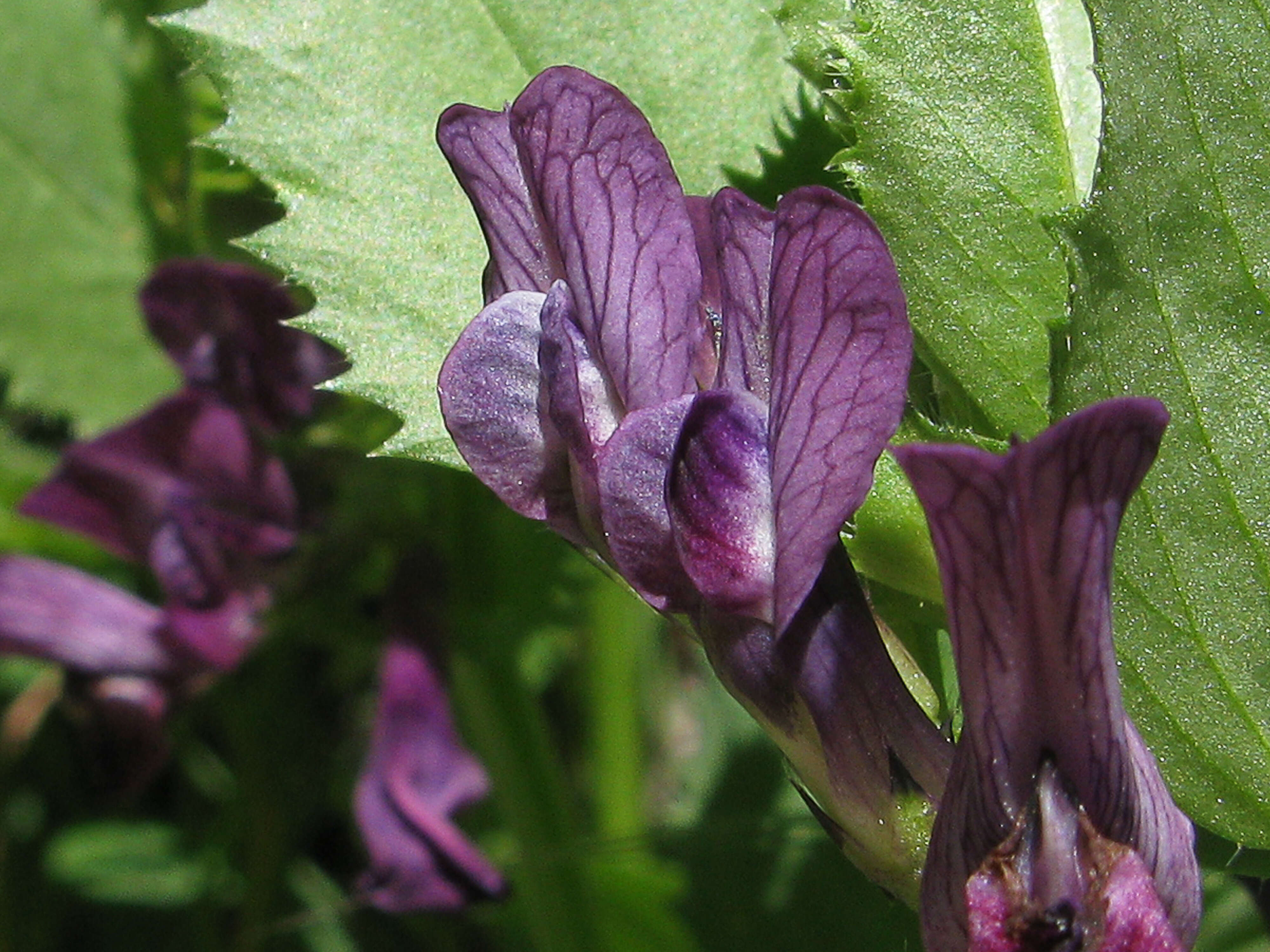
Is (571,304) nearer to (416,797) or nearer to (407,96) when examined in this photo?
(407,96)

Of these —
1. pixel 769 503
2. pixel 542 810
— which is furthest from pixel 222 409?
pixel 769 503

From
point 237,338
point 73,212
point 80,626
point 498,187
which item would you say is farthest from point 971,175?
point 73,212

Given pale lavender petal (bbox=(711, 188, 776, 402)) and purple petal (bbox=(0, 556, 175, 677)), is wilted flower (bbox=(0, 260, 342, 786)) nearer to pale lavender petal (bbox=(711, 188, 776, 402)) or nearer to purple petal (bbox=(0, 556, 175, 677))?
purple petal (bbox=(0, 556, 175, 677))

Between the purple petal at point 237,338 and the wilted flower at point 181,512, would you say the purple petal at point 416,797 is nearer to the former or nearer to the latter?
the wilted flower at point 181,512

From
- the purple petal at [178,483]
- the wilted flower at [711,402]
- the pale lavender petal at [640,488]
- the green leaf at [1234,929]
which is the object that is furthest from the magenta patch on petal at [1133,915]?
the purple petal at [178,483]

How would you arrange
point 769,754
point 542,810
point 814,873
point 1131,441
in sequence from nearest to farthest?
point 1131,441, point 814,873, point 542,810, point 769,754

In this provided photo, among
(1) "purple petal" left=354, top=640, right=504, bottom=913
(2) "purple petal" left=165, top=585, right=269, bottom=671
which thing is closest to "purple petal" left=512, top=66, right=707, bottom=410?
(1) "purple petal" left=354, top=640, right=504, bottom=913

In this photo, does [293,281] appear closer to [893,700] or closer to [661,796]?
[893,700]
